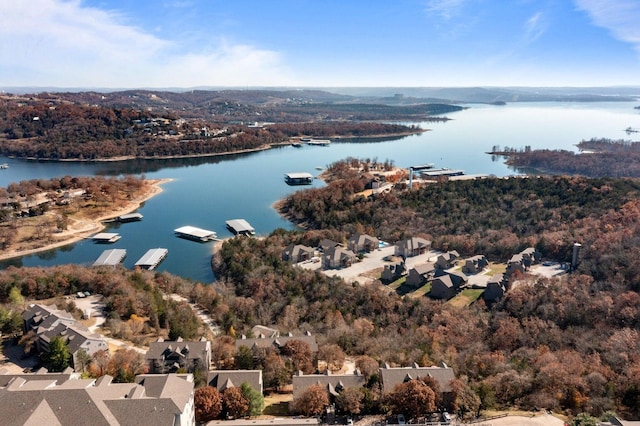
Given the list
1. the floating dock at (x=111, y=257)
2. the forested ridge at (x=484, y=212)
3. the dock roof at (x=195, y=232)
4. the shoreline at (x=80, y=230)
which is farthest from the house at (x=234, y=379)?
the shoreline at (x=80, y=230)

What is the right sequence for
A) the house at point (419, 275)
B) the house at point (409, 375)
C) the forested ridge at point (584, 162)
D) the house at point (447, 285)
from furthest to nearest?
the forested ridge at point (584, 162) → the house at point (419, 275) → the house at point (447, 285) → the house at point (409, 375)

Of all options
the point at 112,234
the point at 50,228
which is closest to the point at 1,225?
the point at 50,228

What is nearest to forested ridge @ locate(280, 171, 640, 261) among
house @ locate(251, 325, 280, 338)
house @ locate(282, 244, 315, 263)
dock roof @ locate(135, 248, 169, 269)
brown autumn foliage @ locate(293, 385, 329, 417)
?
house @ locate(282, 244, 315, 263)

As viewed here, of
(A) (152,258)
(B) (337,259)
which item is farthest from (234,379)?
(A) (152,258)

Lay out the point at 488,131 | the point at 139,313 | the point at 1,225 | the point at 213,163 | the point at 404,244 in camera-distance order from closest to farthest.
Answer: the point at 139,313 < the point at 404,244 < the point at 1,225 < the point at 213,163 < the point at 488,131

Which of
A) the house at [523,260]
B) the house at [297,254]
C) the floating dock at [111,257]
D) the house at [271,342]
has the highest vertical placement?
the house at [271,342]

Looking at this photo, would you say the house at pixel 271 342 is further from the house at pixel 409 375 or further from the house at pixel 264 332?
the house at pixel 409 375

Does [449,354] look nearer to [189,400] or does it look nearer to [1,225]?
[189,400]
